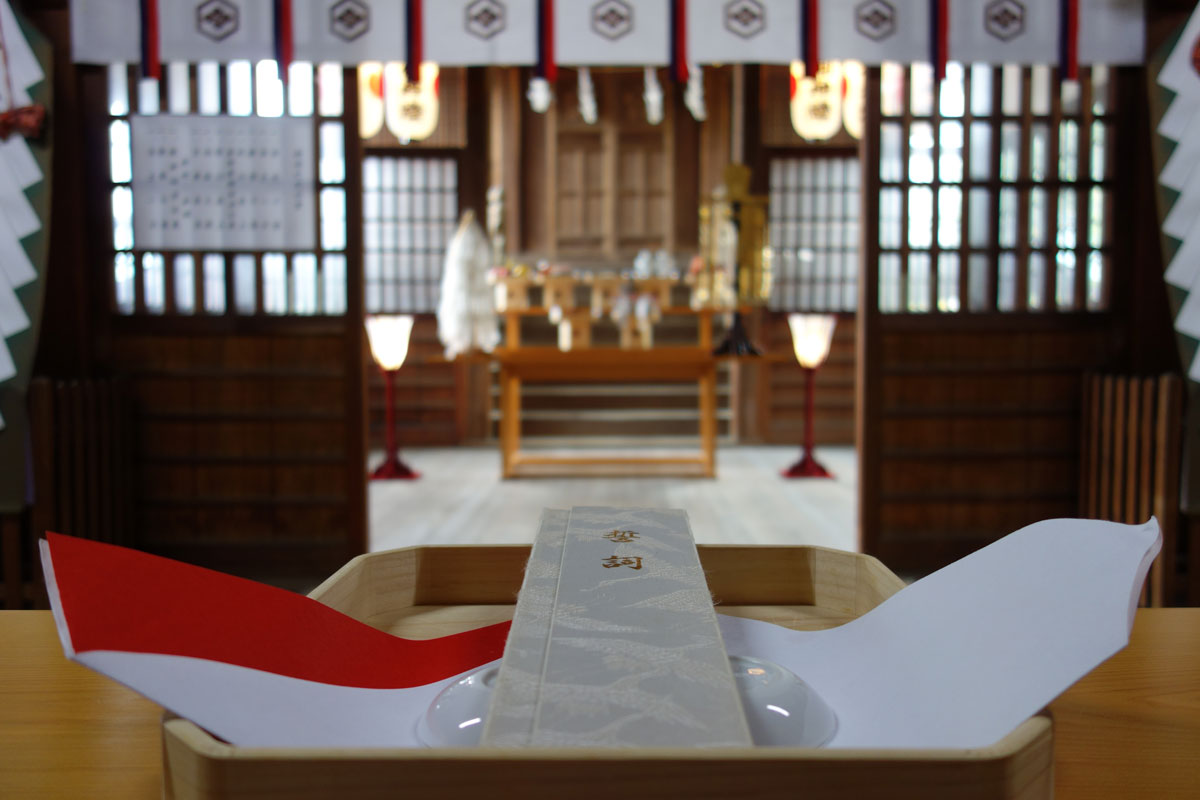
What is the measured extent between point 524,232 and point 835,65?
348 cm

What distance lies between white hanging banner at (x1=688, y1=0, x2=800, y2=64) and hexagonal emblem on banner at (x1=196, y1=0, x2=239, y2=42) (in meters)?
1.41

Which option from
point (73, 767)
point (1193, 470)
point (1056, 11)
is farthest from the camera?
point (1056, 11)

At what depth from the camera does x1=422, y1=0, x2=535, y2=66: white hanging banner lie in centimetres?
260

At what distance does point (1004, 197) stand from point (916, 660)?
113 inches

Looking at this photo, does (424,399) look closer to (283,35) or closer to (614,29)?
(283,35)

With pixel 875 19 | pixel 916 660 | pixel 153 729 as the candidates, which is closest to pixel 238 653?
pixel 153 729

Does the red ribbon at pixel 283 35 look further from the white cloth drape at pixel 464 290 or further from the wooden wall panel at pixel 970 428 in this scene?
the white cloth drape at pixel 464 290

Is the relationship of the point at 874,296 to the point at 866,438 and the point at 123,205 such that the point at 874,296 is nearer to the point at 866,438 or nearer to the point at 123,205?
the point at 866,438

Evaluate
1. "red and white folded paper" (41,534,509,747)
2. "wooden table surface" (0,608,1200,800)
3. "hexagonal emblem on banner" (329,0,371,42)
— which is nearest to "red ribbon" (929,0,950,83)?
"hexagonal emblem on banner" (329,0,371,42)

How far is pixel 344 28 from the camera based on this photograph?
8.50ft

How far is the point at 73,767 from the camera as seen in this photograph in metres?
0.44

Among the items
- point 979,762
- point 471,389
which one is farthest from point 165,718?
point 471,389

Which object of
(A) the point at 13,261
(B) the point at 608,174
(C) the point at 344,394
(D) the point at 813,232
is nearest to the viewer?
(A) the point at 13,261

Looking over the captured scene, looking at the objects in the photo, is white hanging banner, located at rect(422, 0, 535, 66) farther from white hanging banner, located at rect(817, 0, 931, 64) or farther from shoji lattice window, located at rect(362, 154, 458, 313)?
shoji lattice window, located at rect(362, 154, 458, 313)
